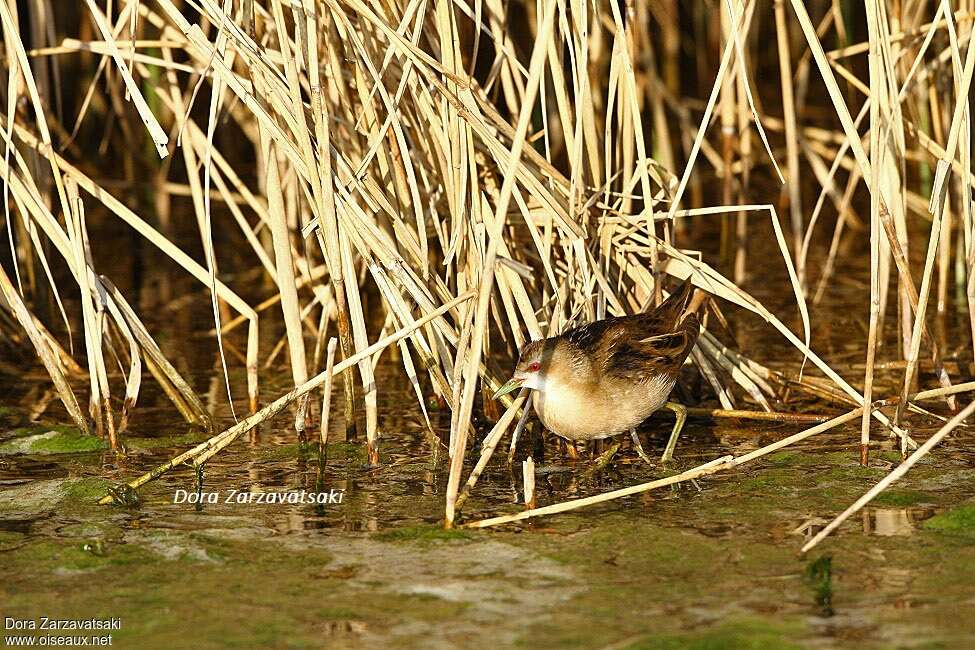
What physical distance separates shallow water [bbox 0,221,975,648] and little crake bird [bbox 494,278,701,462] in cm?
22

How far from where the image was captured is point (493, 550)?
12.3 feet

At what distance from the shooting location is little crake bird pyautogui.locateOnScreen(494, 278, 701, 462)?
4.27m

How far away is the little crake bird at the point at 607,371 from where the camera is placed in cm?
427

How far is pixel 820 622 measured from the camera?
322 centimetres

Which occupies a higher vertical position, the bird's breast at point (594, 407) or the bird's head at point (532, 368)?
the bird's head at point (532, 368)

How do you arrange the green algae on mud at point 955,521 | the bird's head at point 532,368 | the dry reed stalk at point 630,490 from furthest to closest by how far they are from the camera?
the bird's head at point 532,368 → the green algae on mud at point 955,521 → the dry reed stalk at point 630,490

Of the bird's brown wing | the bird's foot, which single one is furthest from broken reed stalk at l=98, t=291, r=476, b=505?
the bird's foot

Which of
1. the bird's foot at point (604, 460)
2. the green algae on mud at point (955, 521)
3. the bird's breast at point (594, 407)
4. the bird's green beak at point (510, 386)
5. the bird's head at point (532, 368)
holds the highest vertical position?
the bird's head at point (532, 368)

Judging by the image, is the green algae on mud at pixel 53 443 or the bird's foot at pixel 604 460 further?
the green algae on mud at pixel 53 443

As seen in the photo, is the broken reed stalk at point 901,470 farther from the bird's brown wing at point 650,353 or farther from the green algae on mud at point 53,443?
the green algae on mud at point 53,443

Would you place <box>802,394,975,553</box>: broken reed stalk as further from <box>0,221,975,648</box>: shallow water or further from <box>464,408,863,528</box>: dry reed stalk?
<box>464,408,863,528</box>: dry reed stalk

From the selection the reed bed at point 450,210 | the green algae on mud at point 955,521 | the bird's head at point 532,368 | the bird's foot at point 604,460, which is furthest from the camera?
the bird's foot at point 604,460

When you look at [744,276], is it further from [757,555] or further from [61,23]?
[61,23]

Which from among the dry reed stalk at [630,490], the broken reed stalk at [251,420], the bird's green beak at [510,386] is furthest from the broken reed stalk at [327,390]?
the dry reed stalk at [630,490]
